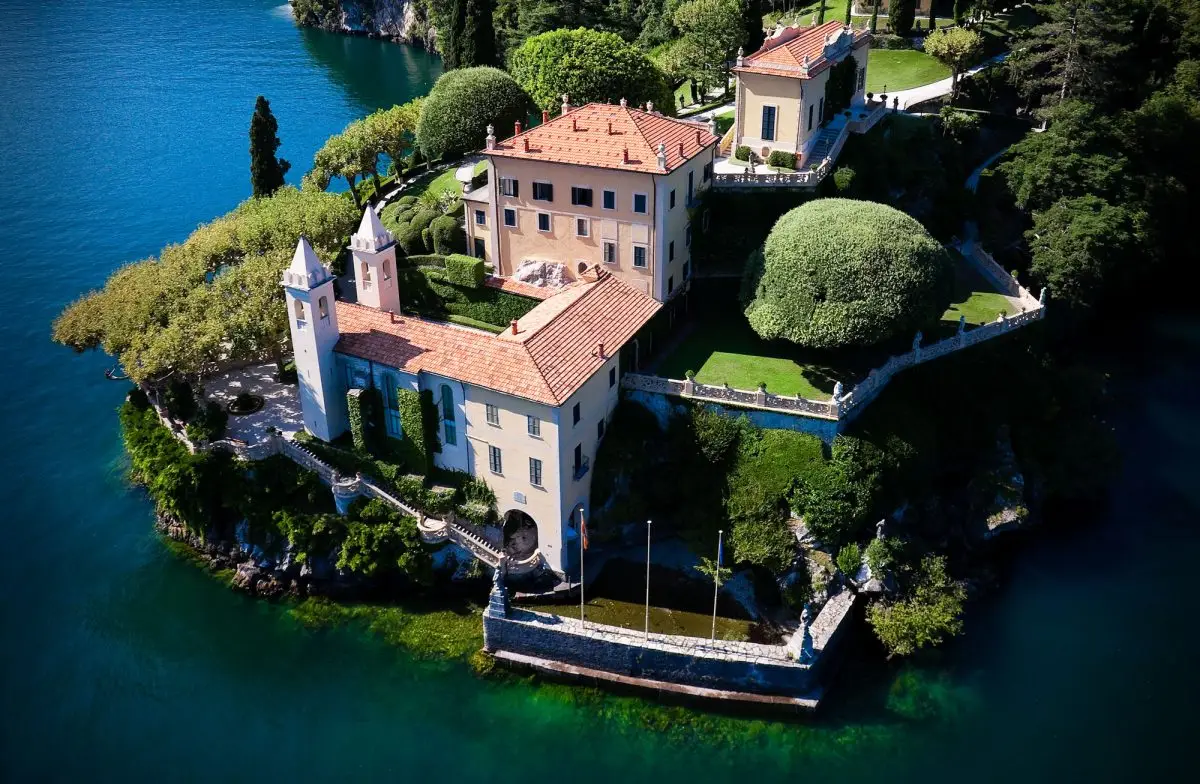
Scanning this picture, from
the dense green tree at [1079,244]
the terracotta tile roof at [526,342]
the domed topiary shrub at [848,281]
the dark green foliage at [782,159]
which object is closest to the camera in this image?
the terracotta tile roof at [526,342]

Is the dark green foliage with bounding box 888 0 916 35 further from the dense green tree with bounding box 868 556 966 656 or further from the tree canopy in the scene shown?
the dense green tree with bounding box 868 556 966 656

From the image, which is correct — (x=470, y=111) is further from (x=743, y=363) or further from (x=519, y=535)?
(x=519, y=535)

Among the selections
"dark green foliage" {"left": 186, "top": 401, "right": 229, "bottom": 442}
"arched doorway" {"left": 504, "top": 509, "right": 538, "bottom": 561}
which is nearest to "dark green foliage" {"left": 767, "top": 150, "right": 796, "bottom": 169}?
"arched doorway" {"left": 504, "top": 509, "right": 538, "bottom": 561}

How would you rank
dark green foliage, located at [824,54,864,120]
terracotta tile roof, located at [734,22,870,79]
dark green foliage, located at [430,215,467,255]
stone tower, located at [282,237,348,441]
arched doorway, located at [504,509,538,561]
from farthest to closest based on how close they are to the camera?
dark green foliage, located at [824,54,864,120]
dark green foliage, located at [430,215,467,255]
terracotta tile roof, located at [734,22,870,79]
arched doorway, located at [504,509,538,561]
stone tower, located at [282,237,348,441]

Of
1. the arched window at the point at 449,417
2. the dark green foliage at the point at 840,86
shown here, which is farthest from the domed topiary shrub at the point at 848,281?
the dark green foliage at the point at 840,86

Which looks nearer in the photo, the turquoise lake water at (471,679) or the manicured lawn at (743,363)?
the turquoise lake water at (471,679)

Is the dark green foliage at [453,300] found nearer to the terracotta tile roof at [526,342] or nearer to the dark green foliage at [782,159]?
the terracotta tile roof at [526,342]

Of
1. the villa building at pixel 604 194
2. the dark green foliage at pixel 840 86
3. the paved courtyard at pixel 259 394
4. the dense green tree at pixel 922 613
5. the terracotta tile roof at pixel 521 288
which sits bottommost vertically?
the dense green tree at pixel 922 613
